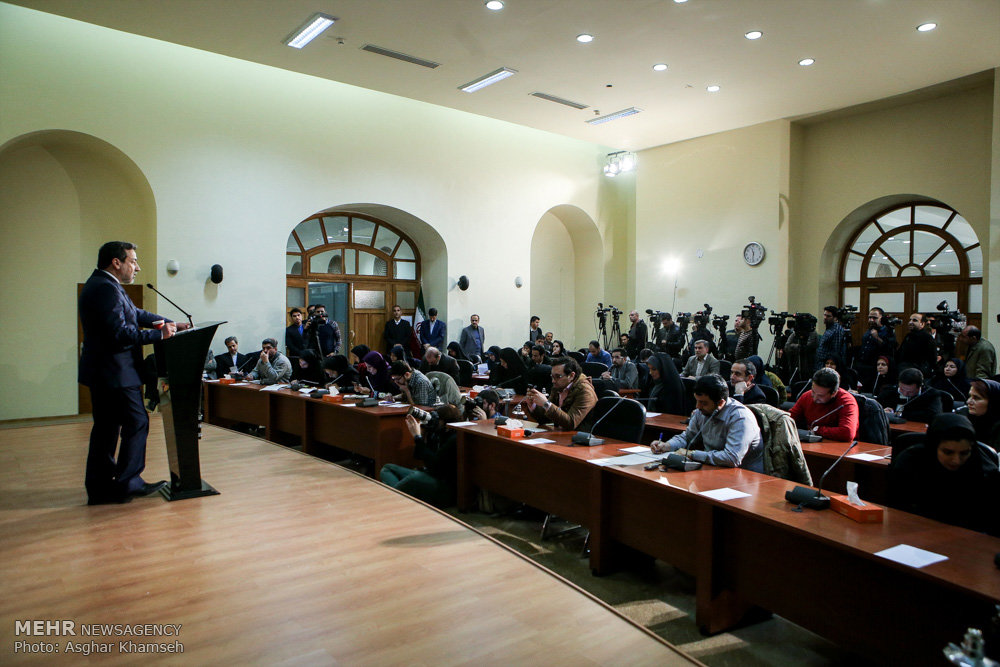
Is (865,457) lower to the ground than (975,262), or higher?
lower

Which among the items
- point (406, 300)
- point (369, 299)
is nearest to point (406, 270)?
point (406, 300)

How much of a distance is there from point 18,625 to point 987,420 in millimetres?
4748

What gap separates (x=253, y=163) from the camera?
353 inches

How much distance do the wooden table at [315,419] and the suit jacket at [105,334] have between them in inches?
81.1

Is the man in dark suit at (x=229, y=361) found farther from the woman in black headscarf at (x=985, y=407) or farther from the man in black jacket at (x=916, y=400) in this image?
the woman in black headscarf at (x=985, y=407)

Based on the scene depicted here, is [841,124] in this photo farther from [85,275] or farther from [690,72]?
[85,275]

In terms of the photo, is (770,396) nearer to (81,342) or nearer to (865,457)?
(865,457)

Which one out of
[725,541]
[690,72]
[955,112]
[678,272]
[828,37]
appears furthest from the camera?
[678,272]

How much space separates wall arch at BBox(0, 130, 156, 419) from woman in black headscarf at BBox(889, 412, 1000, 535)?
27.3ft

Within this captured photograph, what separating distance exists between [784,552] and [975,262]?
8.86 m

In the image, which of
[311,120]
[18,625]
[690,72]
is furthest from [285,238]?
[18,625]

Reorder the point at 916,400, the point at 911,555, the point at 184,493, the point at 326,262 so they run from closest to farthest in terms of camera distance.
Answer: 1. the point at 911,555
2. the point at 184,493
3. the point at 916,400
4. the point at 326,262

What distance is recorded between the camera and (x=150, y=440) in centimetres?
538

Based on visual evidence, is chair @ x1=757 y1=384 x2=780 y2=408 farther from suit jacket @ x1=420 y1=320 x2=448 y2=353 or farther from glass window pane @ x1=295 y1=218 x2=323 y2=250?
glass window pane @ x1=295 y1=218 x2=323 y2=250
